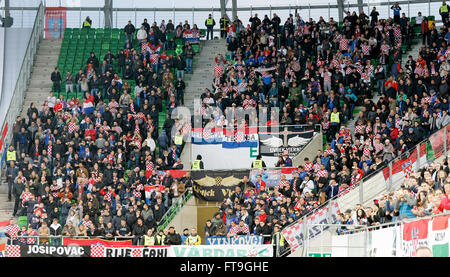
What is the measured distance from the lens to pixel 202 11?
43.2m

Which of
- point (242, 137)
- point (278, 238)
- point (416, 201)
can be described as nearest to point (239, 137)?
point (242, 137)

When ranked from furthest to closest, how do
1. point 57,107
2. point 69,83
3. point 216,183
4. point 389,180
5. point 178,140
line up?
1. point 69,83
2. point 57,107
3. point 178,140
4. point 216,183
5. point 389,180

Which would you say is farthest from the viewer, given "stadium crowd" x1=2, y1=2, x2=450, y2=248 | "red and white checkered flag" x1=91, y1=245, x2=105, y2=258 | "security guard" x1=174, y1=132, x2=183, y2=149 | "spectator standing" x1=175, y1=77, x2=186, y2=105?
"spectator standing" x1=175, y1=77, x2=186, y2=105

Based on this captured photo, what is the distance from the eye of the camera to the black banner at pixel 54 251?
2303 centimetres

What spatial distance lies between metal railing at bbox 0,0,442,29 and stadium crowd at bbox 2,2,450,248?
13.1 ft

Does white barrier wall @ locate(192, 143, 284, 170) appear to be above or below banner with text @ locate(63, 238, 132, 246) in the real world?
above

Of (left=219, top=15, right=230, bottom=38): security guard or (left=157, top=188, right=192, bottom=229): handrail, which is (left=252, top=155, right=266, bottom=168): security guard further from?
(left=219, top=15, right=230, bottom=38): security guard

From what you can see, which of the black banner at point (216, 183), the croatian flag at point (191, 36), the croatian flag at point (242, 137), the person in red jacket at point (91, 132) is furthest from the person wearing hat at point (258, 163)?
the croatian flag at point (191, 36)

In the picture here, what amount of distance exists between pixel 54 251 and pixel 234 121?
9799mm

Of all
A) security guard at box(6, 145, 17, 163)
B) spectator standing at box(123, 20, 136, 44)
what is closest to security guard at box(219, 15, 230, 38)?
spectator standing at box(123, 20, 136, 44)

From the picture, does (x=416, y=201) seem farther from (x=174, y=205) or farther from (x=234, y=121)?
(x=234, y=121)

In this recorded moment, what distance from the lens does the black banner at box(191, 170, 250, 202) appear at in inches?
1126
